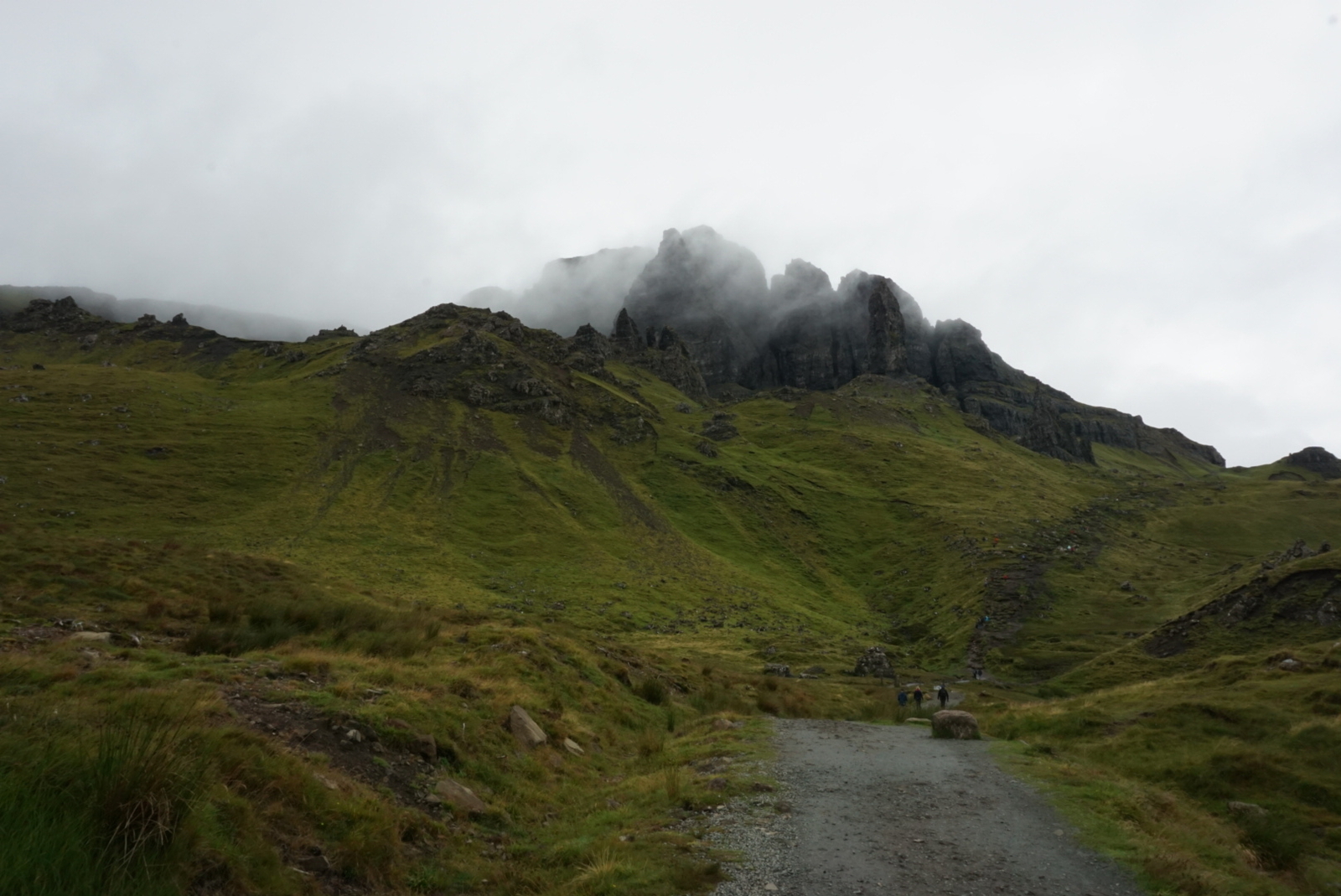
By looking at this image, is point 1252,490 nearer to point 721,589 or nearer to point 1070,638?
point 1070,638

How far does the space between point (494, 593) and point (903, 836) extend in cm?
7283

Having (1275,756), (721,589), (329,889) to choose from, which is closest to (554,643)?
(329,889)

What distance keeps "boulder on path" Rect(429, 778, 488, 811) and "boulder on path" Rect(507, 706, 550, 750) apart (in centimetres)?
370

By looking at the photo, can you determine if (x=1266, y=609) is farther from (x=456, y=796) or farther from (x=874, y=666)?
(x=456, y=796)

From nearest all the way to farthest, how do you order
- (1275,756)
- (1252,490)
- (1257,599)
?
(1275,756)
(1257,599)
(1252,490)

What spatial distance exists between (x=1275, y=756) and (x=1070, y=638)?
188 feet

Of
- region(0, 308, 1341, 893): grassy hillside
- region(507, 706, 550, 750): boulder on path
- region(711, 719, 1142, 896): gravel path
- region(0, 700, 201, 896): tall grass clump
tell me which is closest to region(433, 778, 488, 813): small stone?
region(0, 308, 1341, 893): grassy hillside

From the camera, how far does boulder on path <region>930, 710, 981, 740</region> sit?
84.7 ft

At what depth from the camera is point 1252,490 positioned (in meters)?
174

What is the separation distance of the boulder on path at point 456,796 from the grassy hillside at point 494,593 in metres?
0.25

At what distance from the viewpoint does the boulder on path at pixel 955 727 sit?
25.8 meters

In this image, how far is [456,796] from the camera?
520 inches

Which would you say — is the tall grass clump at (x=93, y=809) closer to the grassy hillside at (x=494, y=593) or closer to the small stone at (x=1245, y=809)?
the grassy hillside at (x=494, y=593)

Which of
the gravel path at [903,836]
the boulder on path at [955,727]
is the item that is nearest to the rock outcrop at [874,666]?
the boulder on path at [955,727]
